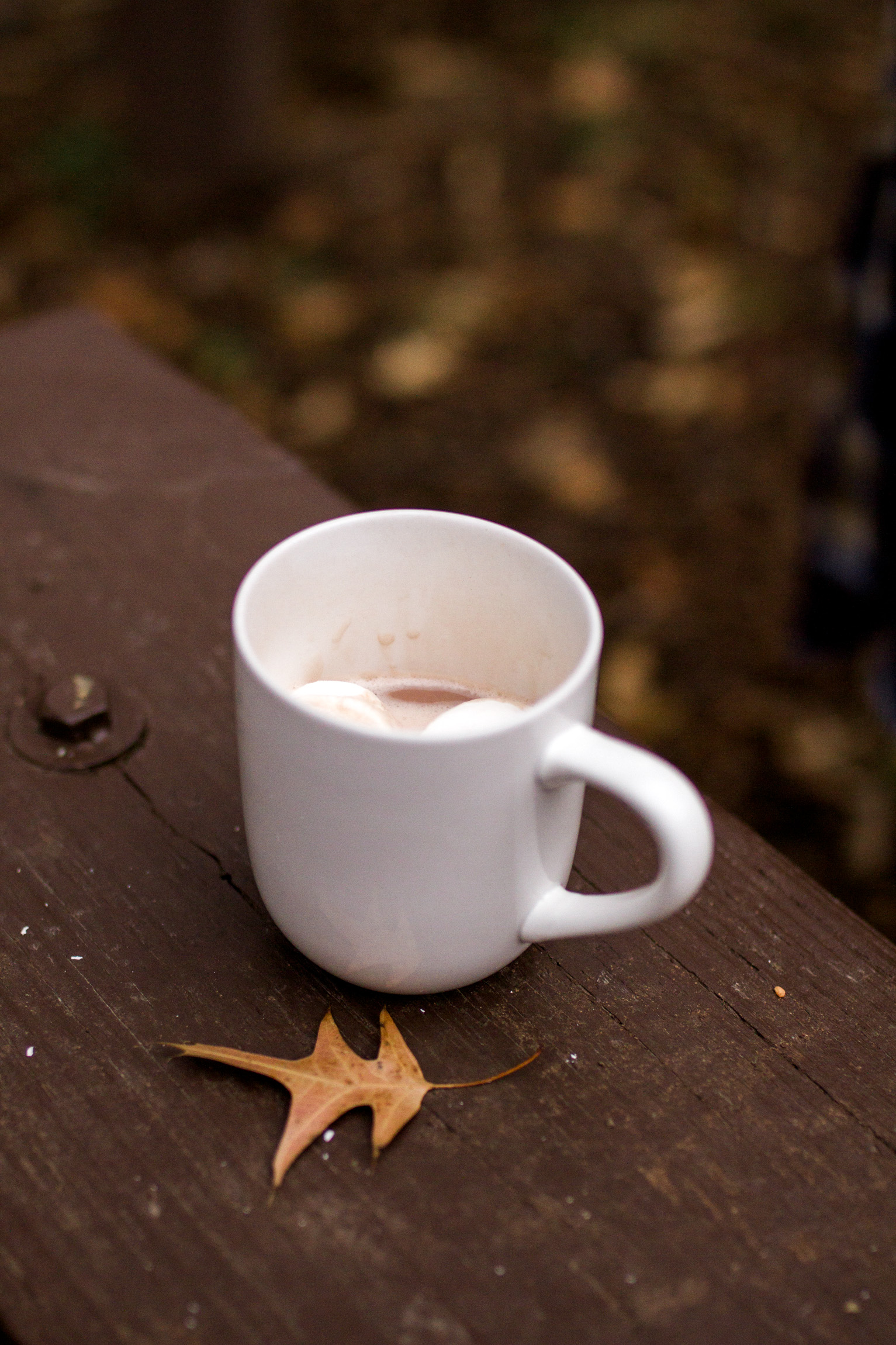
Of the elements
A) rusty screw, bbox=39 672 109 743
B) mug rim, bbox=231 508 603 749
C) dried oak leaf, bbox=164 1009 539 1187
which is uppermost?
mug rim, bbox=231 508 603 749

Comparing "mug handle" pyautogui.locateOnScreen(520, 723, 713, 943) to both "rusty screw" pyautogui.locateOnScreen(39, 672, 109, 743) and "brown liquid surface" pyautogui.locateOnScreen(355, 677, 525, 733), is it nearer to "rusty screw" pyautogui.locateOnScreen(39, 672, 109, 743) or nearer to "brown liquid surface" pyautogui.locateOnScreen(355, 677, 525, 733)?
"brown liquid surface" pyautogui.locateOnScreen(355, 677, 525, 733)

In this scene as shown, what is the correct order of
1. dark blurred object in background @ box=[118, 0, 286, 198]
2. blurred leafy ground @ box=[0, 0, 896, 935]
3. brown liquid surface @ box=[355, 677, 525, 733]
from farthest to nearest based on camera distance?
dark blurred object in background @ box=[118, 0, 286, 198]
blurred leafy ground @ box=[0, 0, 896, 935]
brown liquid surface @ box=[355, 677, 525, 733]

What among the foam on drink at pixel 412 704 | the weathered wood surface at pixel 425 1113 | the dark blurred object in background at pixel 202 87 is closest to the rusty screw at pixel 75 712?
the weathered wood surface at pixel 425 1113

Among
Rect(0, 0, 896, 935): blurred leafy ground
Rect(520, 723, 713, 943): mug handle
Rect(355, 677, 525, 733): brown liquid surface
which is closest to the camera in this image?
Rect(520, 723, 713, 943): mug handle

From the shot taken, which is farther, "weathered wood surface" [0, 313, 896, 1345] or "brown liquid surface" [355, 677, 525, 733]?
"brown liquid surface" [355, 677, 525, 733]

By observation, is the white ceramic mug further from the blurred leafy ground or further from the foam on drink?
the blurred leafy ground

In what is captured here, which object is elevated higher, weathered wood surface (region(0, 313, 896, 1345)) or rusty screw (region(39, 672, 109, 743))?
rusty screw (region(39, 672, 109, 743))

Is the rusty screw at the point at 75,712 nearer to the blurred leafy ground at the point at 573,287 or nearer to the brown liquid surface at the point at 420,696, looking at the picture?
the brown liquid surface at the point at 420,696

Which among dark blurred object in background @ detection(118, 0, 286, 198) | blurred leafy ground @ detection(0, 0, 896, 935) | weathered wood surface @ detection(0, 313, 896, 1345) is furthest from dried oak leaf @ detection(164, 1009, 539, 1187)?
dark blurred object in background @ detection(118, 0, 286, 198)
